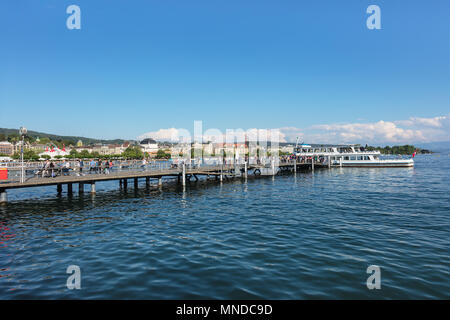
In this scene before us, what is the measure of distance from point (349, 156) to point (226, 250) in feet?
221

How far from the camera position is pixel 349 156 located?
230 feet

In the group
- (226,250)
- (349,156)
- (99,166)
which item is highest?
(349,156)

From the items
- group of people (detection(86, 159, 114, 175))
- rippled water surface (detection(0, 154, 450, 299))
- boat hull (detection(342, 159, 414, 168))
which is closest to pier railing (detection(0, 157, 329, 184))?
group of people (detection(86, 159, 114, 175))

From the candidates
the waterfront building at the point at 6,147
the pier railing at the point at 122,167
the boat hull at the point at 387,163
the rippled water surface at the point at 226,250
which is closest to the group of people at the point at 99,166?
the pier railing at the point at 122,167

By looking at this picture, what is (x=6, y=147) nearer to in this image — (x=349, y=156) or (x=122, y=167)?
(x=122, y=167)

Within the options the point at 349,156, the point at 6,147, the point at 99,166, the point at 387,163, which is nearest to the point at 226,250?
the point at 99,166

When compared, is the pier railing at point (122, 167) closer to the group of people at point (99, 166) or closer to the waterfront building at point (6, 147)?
the group of people at point (99, 166)

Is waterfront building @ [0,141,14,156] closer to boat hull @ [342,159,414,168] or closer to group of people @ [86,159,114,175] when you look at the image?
group of people @ [86,159,114,175]

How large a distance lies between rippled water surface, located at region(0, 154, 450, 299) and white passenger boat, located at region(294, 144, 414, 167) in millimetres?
47399

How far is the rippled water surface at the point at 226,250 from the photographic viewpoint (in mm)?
8016

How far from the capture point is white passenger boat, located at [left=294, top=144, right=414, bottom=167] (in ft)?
210

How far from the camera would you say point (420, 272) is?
908 cm
